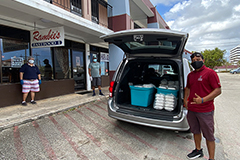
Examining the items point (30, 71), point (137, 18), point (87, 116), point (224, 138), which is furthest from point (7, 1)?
point (137, 18)

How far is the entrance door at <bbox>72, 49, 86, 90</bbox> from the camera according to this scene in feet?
25.4

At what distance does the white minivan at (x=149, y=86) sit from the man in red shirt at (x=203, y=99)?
0.37 meters

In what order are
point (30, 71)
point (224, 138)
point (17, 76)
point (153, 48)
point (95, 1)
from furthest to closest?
point (95, 1)
point (17, 76)
point (30, 71)
point (153, 48)
point (224, 138)

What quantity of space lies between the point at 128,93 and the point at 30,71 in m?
3.51

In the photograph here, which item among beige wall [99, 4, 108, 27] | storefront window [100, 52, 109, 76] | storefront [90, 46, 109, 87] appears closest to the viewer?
beige wall [99, 4, 108, 27]

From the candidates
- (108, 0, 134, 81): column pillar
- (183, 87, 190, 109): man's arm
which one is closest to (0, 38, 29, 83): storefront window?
(108, 0, 134, 81): column pillar

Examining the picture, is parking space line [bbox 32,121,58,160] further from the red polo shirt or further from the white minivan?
the red polo shirt

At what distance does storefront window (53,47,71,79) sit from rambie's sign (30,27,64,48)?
138cm

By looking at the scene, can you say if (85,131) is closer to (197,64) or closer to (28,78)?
(197,64)

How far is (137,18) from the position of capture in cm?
1152

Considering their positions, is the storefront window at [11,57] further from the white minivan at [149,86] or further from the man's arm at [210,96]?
the man's arm at [210,96]

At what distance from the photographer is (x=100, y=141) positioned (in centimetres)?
292

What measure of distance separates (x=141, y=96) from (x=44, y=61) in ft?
16.1

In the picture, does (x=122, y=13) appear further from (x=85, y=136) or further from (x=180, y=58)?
(x=85, y=136)
